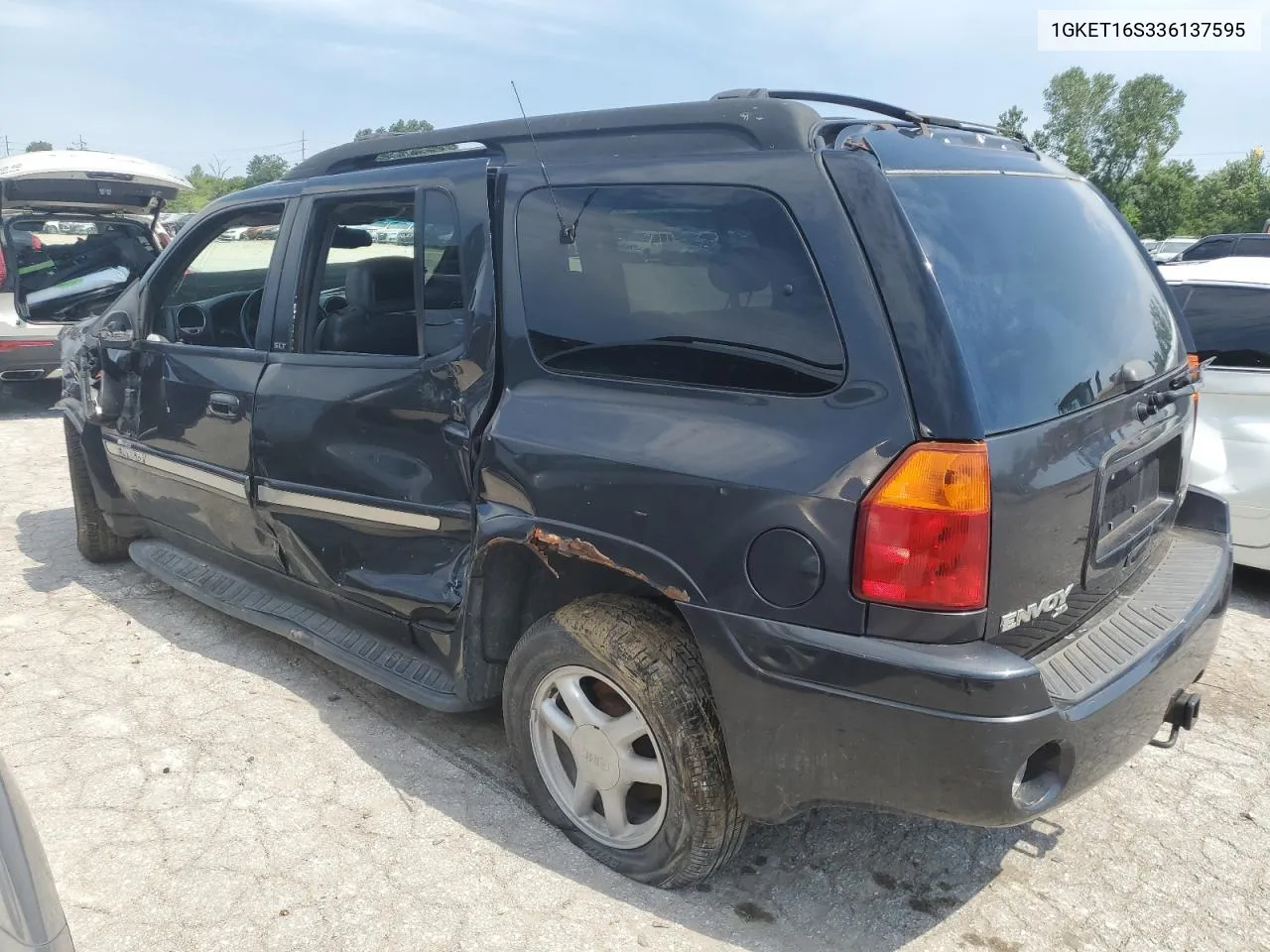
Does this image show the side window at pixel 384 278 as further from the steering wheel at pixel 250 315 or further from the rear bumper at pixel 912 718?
the rear bumper at pixel 912 718

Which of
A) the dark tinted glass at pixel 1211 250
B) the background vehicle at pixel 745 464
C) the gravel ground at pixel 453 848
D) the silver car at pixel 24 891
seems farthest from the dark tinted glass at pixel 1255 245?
the silver car at pixel 24 891

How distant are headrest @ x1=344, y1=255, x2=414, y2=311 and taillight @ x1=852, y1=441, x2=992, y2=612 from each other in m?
1.77

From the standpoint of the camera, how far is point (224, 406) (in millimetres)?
3666

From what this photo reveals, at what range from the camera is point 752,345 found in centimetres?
224

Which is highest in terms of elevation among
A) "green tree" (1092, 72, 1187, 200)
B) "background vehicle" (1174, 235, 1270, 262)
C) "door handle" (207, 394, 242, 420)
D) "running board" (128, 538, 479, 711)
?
"green tree" (1092, 72, 1187, 200)

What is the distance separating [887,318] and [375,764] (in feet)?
7.09

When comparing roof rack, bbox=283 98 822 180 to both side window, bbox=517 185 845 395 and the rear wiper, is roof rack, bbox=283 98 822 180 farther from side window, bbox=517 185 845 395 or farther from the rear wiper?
the rear wiper

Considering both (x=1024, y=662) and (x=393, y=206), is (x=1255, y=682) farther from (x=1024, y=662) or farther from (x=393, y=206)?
(x=393, y=206)

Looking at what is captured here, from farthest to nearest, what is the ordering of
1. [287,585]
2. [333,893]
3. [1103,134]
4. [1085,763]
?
[1103,134]
[287,585]
[333,893]
[1085,763]

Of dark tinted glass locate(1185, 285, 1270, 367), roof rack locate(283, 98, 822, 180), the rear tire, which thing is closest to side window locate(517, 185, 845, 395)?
roof rack locate(283, 98, 822, 180)

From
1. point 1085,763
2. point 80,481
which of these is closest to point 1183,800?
point 1085,763

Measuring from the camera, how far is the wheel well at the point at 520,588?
8.73ft

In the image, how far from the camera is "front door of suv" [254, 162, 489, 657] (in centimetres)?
288

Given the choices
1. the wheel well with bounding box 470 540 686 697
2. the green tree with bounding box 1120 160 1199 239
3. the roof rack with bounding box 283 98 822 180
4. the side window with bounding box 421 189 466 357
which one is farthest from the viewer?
the green tree with bounding box 1120 160 1199 239
